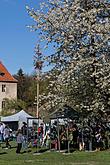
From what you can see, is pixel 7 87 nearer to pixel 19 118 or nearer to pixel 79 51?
pixel 19 118

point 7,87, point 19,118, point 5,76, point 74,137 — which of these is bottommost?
point 74,137

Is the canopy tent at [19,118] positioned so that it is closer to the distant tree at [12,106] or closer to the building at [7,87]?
the distant tree at [12,106]

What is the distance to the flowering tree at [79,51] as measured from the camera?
26125mm

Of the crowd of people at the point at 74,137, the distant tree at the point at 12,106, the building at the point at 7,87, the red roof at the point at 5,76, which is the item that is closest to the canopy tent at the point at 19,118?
the crowd of people at the point at 74,137

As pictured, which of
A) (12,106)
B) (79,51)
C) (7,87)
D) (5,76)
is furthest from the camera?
(5,76)

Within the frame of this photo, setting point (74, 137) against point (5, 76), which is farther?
point (5, 76)

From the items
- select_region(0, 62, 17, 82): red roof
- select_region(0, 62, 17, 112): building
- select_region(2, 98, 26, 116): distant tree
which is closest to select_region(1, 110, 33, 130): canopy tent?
select_region(2, 98, 26, 116): distant tree

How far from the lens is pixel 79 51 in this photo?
87.8ft

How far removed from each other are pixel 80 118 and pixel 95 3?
7633 millimetres

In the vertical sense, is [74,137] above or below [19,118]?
below

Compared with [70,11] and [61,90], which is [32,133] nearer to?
[61,90]

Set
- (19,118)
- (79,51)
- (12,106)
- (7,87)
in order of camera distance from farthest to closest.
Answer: (7,87) < (12,106) < (19,118) < (79,51)

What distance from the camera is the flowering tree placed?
2612cm

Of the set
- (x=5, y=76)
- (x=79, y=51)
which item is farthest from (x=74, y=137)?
(x=5, y=76)
